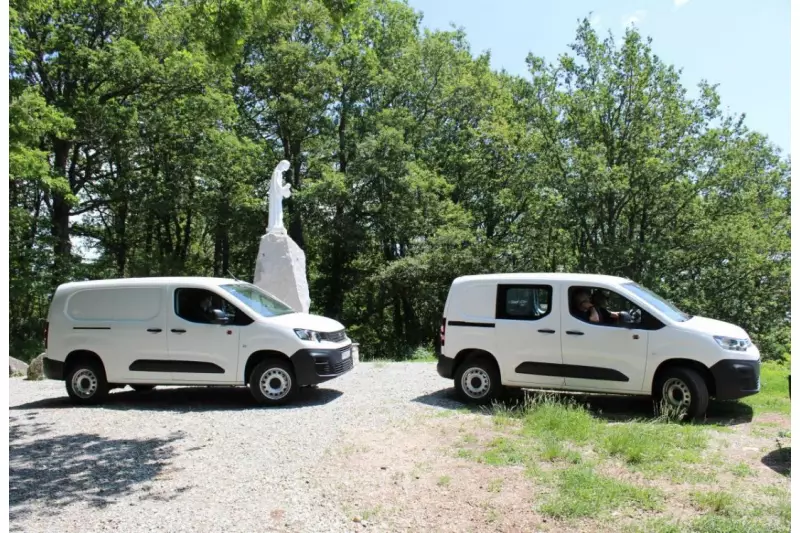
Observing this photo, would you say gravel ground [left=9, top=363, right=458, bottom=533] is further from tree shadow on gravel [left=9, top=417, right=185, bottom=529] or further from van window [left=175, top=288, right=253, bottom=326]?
van window [left=175, top=288, right=253, bottom=326]

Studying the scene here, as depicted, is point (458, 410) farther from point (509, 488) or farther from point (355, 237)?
point (355, 237)

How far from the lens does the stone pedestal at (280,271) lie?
14984 mm

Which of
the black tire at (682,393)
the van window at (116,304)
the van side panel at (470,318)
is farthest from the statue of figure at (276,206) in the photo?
the black tire at (682,393)

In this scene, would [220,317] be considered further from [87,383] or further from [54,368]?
[54,368]

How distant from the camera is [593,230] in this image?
958 inches

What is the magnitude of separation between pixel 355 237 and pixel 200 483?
21.7 m

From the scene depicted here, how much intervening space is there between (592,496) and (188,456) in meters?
3.96

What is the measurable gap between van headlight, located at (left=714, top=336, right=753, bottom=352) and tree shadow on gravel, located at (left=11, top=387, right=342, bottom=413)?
17.7 feet

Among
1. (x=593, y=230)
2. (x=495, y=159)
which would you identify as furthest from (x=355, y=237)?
(x=593, y=230)

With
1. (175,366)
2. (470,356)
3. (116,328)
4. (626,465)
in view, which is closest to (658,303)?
(470,356)

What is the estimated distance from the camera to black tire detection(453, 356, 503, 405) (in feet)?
28.0

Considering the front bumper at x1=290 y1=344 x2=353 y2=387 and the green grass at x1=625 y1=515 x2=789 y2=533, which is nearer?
the green grass at x1=625 y1=515 x2=789 y2=533

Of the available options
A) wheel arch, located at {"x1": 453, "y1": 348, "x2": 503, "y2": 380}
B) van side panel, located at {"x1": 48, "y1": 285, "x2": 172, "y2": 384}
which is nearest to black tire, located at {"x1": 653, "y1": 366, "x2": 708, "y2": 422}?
wheel arch, located at {"x1": 453, "y1": 348, "x2": 503, "y2": 380}

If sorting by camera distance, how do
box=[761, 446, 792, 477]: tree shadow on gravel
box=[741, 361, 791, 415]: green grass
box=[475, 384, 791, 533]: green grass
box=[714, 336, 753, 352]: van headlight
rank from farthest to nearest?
box=[741, 361, 791, 415]: green grass < box=[714, 336, 753, 352]: van headlight < box=[761, 446, 792, 477]: tree shadow on gravel < box=[475, 384, 791, 533]: green grass
